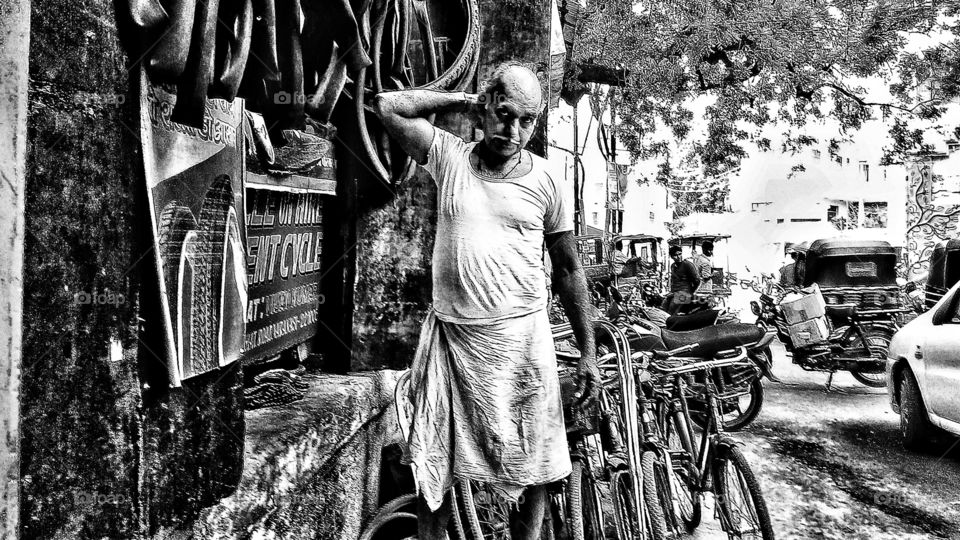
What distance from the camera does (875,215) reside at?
24.4m

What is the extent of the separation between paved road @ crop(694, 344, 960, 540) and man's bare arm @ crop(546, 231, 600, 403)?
6.92 ft

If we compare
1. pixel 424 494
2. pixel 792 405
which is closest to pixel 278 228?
pixel 424 494

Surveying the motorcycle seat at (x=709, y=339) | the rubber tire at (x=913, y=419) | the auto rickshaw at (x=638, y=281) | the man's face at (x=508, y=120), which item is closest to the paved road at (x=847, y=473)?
the rubber tire at (x=913, y=419)

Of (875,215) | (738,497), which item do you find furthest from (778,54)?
(875,215)

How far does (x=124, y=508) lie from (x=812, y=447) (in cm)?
603

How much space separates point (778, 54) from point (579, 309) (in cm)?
1046

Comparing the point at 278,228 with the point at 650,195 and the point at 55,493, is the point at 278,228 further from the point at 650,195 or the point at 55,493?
the point at 650,195

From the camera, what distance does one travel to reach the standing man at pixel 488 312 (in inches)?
96.0

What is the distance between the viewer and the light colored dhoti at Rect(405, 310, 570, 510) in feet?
8.16

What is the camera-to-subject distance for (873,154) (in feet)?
79.3

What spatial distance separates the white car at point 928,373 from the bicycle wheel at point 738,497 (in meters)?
2.94

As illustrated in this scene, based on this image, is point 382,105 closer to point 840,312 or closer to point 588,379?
point 588,379

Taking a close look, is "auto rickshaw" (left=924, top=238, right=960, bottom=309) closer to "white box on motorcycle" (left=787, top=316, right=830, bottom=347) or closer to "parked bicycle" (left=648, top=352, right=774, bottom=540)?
"white box on motorcycle" (left=787, top=316, right=830, bottom=347)

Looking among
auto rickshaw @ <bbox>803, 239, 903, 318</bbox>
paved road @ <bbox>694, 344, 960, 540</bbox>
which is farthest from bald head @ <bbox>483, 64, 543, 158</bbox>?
auto rickshaw @ <bbox>803, 239, 903, 318</bbox>
